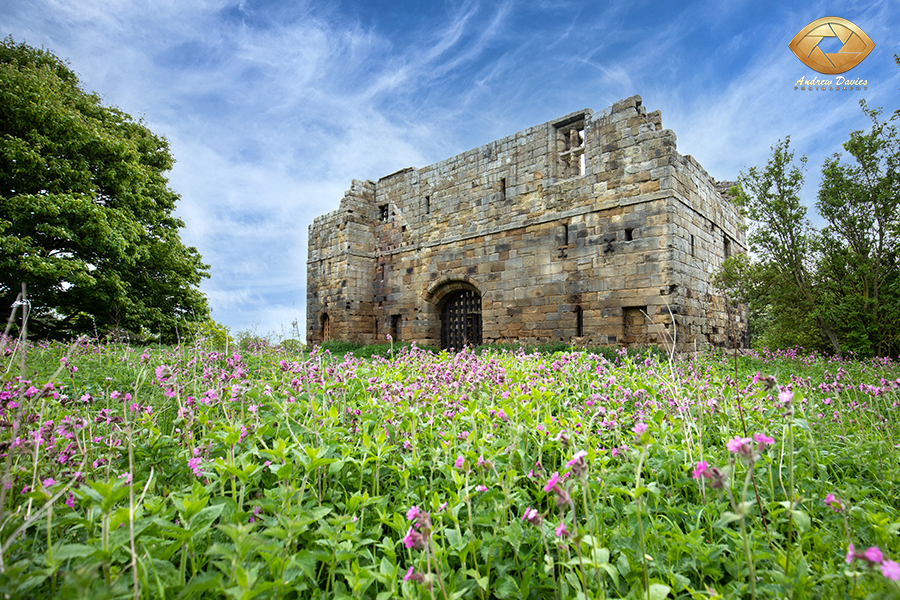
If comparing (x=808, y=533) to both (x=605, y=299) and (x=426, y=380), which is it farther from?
(x=605, y=299)

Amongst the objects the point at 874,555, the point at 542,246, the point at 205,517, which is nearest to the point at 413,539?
the point at 205,517

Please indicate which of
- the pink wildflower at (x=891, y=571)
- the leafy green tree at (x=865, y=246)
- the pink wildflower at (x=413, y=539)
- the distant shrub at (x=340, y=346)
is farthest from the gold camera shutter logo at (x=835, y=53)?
the distant shrub at (x=340, y=346)

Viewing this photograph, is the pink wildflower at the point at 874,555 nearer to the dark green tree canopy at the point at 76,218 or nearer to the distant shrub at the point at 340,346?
the dark green tree canopy at the point at 76,218

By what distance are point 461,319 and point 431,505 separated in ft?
39.0

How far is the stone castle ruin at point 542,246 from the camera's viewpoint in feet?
31.9

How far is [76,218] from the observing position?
481 inches

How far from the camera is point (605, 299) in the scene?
10.2 m

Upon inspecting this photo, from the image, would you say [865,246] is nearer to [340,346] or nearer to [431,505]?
[431,505]

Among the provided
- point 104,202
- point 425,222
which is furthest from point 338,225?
point 104,202

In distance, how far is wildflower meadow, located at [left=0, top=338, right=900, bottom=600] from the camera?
1.29 m

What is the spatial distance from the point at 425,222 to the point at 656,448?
41.0ft

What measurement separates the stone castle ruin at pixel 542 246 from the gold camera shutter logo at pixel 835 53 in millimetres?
2607

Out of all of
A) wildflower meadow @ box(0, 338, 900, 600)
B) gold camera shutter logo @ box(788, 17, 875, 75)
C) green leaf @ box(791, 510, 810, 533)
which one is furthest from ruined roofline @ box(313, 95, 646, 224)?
green leaf @ box(791, 510, 810, 533)

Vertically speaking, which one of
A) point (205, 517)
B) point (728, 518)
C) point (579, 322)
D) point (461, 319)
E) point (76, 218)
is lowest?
point (205, 517)
